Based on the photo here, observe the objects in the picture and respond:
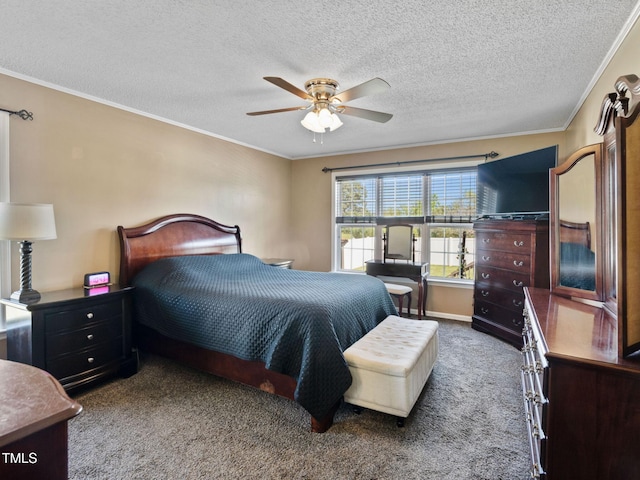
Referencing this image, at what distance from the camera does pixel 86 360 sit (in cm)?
259

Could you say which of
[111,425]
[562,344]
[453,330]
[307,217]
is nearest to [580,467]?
[562,344]

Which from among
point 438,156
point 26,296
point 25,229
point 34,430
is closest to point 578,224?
point 438,156

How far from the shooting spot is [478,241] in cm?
412

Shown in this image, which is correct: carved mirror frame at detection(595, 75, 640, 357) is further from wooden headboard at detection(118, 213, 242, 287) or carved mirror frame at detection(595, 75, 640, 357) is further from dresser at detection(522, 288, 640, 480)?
wooden headboard at detection(118, 213, 242, 287)

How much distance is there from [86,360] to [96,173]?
1.70 m

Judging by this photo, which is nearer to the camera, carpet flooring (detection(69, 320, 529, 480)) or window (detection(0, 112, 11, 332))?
carpet flooring (detection(69, 320, 529, 480))

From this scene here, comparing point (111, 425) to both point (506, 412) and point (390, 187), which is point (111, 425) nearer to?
point (506, 412)

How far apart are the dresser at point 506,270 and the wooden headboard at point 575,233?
1.18 m

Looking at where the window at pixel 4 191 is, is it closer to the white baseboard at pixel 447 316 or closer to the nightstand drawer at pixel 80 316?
the nightstand drawer at pixel 80 316

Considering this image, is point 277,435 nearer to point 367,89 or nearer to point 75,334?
point 75,334

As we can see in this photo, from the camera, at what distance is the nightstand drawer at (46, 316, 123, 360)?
2.41 metres

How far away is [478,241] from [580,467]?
10.6 ft

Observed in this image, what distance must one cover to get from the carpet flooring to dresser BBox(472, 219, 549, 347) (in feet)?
3.25

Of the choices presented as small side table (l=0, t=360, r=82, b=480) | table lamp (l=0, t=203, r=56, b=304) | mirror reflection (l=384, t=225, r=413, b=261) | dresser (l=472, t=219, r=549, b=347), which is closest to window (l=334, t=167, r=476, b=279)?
mirror reflection (l=384, t=225, r=413, b=261)
